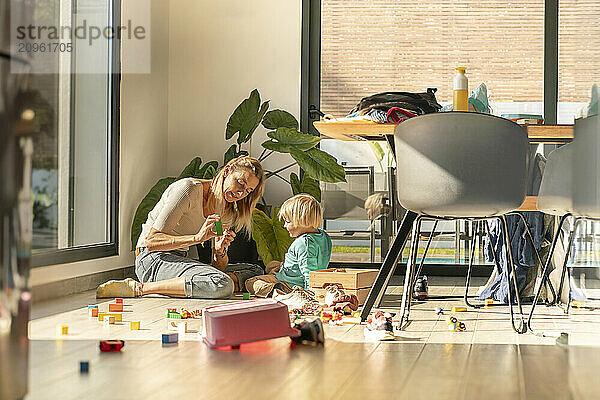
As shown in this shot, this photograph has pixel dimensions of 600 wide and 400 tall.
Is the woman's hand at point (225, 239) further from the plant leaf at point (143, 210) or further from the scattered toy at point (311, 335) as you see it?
the scattered toy at point (311, 335)

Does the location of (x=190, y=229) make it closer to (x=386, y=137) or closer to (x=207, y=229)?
(x=207, y=229)

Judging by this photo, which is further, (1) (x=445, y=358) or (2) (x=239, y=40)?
(2) (x=239, y=40)

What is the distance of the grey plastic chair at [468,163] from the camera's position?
2820 millimetres

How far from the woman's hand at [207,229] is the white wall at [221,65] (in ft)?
5.54

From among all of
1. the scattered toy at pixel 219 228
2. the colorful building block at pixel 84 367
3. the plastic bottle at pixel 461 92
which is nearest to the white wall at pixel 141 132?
the scattered toy at pixel 219 228

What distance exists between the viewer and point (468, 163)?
2830mm

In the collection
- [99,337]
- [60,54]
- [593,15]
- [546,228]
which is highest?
[593,15]

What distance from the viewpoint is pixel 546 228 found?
150 inches

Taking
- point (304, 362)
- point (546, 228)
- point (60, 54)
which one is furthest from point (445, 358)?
point (546, 228)

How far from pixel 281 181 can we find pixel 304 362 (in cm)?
306

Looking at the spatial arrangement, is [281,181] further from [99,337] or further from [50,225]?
[50,225]

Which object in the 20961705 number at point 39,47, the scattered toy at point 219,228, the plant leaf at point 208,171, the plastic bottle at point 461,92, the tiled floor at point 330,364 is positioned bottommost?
the tiled floor at point 330,364

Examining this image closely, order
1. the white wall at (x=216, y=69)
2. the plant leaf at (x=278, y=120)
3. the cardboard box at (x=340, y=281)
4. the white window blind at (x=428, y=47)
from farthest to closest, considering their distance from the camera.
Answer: the white wall at (x=216, y=69), the white window blind at (x=428, y=47), the plant leaf at (x=278, y=120), the cardboard box at (x=340, y=281)

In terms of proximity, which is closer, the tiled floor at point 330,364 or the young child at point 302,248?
Answer: the tiled floor at point 330,364
